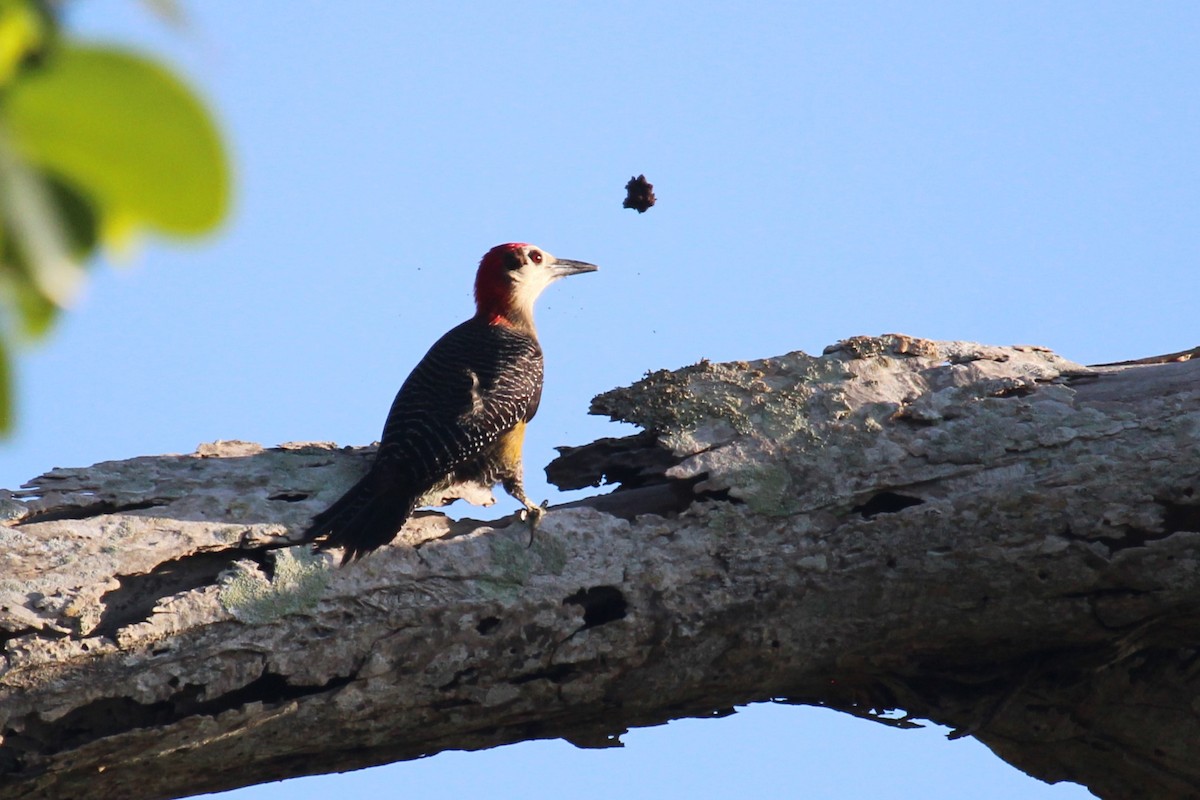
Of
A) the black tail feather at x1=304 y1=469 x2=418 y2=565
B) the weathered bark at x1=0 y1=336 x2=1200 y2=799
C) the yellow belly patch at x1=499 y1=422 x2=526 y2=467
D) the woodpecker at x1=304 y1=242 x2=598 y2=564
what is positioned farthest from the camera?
the yellow belly patch at x1=499 y1=422 x2=526 y2=467

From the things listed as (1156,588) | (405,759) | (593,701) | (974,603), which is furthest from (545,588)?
(1156,588)

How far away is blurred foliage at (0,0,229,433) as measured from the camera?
0.64m

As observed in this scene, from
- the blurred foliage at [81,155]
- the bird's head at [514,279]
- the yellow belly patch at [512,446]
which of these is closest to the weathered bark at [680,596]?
the yellow belly patch at [512,446]

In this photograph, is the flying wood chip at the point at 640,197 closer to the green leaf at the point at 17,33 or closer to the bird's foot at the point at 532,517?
the bird's foot at the point at 532,517

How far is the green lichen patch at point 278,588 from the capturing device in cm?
389

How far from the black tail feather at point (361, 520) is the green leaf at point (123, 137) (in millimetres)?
3441

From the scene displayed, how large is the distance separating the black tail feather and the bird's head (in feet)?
8.98

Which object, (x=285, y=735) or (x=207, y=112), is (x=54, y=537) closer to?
(x=285, y=735)

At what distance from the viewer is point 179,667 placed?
375 centimetres

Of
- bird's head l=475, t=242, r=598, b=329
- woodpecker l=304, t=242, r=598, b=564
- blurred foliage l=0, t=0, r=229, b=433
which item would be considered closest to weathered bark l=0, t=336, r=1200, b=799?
woodpecker l=304, t=242, r=598, b=564

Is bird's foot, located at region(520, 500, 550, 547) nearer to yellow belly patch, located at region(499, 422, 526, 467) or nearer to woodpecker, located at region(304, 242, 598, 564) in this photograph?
woodpecker, located at region(304, 242, 598, 564)

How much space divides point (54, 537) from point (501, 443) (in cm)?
209

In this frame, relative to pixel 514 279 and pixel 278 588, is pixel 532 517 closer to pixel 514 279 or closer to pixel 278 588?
pixel 278 588

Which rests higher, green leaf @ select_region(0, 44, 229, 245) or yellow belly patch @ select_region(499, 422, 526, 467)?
yellow belly patch @ select_region(499, 422, 526, 467)
